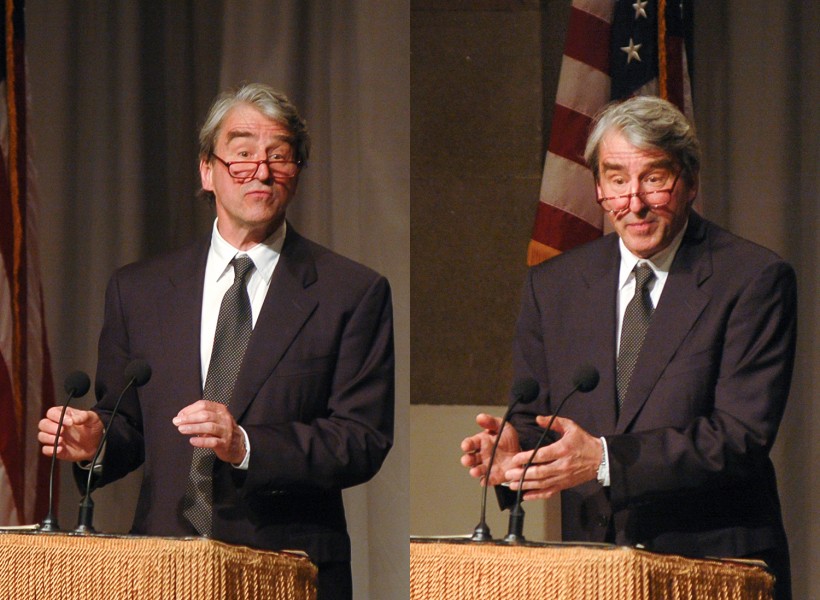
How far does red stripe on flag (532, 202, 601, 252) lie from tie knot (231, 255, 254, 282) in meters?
1.12

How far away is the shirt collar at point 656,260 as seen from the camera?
2756 millimetres

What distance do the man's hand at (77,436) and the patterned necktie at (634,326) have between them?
1.08 m

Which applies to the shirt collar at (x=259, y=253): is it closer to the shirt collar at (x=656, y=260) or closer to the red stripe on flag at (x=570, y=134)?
the shirt collar at (x=656, y=260)

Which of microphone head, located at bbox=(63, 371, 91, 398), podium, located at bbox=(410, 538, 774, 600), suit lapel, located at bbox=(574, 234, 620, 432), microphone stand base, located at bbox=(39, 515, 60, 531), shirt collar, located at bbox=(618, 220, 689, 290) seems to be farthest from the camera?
shirt collar, located at bbox=(618, 220, 689, 290)

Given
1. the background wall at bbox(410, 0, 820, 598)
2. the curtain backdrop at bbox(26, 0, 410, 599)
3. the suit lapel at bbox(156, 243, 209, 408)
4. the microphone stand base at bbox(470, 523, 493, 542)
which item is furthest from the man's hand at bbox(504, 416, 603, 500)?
the curtain backdrop at bbox(26, 0, 410, 599)

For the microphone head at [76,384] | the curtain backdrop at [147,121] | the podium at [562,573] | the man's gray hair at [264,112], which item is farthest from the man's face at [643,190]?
the curtain backdrop at [147,121]

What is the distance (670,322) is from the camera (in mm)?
2637

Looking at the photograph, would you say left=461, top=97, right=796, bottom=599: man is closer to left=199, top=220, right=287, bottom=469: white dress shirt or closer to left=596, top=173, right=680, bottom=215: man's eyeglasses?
left=596, top=173, right=680, bottom=215: man's eyeglasses

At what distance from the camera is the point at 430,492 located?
11.8ft

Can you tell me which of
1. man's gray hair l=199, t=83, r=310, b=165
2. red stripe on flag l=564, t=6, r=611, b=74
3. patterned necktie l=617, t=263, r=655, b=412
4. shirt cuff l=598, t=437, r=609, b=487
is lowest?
shirt cuff l=598, t=437, r=609, b=487

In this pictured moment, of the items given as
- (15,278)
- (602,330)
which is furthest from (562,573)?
(15,278)

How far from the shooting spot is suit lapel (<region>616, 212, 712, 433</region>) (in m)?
2.60

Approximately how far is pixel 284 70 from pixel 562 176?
1.07 metres

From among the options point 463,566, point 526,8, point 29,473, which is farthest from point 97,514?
point 463,566
